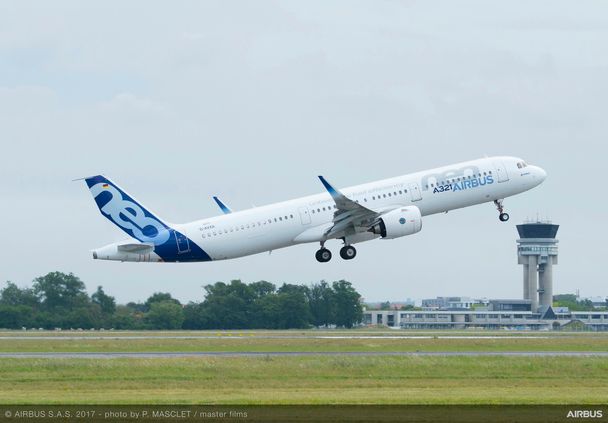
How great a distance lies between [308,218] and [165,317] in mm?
46909

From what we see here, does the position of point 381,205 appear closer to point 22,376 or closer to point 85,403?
point 22,376

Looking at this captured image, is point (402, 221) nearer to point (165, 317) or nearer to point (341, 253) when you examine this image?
point (341, 253)

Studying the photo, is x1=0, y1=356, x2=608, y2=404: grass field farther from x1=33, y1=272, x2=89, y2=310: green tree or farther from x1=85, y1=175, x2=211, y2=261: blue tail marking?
x1=33, y1=272, x2=89, y2=310: green tree

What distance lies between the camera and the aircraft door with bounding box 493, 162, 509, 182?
8638cm

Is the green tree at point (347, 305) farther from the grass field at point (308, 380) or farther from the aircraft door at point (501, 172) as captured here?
the grass field at point (308, 380)

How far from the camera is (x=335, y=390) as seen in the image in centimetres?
4931

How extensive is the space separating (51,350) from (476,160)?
31.3 meters

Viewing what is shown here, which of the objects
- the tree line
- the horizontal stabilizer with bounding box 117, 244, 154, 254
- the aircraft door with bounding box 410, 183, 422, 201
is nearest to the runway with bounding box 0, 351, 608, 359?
the horizontal stabilizer with bounding box 117, 244, 154, 254

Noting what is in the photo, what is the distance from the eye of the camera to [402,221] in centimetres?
8275

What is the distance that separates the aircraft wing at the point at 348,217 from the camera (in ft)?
268

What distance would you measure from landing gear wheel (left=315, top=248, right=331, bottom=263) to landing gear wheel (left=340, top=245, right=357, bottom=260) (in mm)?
1021

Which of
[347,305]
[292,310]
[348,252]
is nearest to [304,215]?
[348,252]

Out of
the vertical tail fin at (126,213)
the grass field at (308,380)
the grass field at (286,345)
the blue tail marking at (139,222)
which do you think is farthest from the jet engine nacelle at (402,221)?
the grass field at (308,380)
